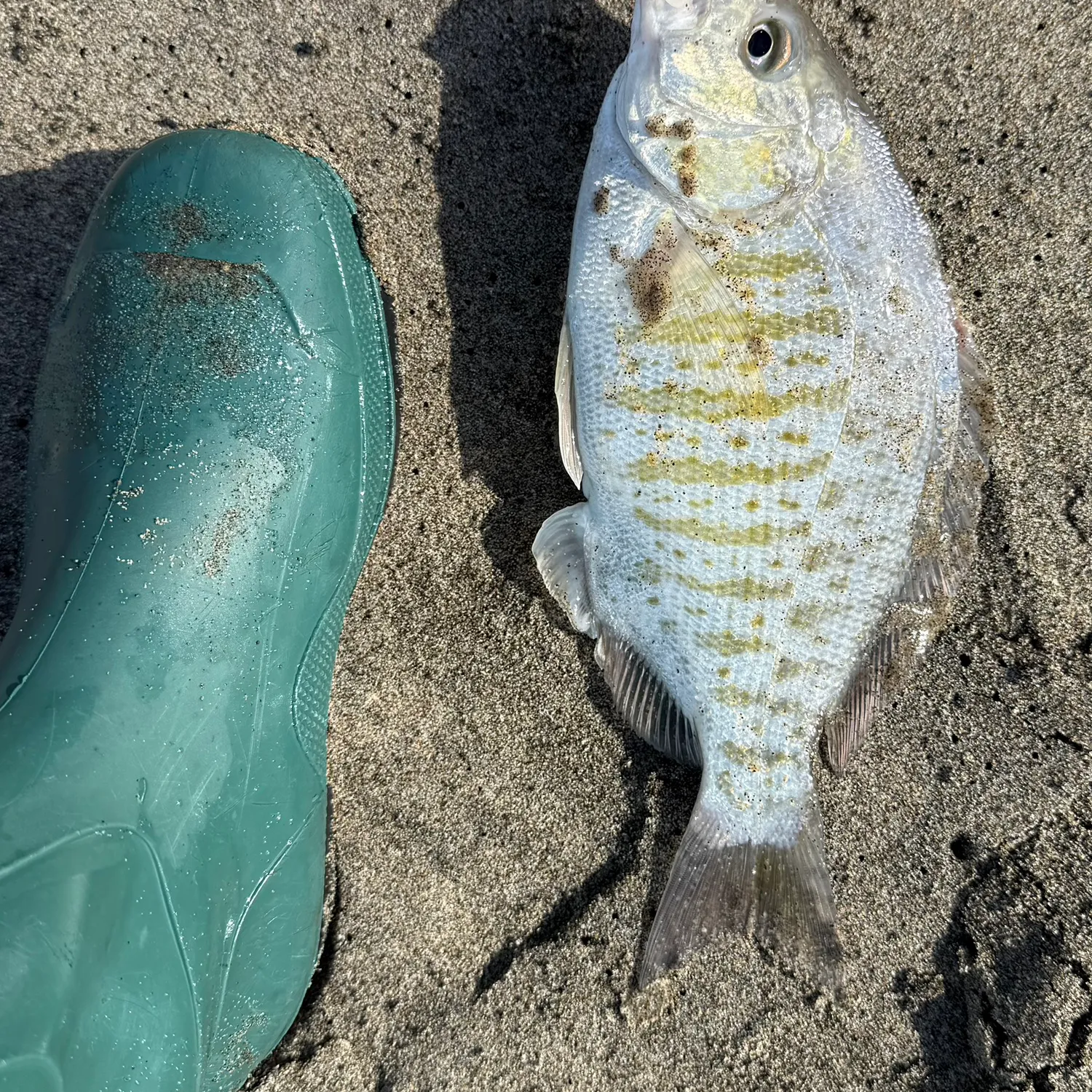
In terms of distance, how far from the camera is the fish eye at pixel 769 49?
1295mm

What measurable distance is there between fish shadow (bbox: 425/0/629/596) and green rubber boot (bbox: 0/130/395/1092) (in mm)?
245

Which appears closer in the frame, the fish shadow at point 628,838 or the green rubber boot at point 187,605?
the green rubber boot at point 187,605

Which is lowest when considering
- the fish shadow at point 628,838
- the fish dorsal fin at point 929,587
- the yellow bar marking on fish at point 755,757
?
the fish shadow at point 628,838

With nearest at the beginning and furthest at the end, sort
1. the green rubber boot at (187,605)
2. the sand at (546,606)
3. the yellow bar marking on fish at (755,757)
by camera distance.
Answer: the green rubber boot at (187,605)
the yellow bar marking on fish at (755,757)
the sand at (546,606)

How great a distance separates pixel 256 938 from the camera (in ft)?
4.49

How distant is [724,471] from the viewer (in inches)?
52.5

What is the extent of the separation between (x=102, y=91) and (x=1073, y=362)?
7.06 ft

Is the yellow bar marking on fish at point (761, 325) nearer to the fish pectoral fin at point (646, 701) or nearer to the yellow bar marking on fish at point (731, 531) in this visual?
the yellow bar marking on fish at point (731, 531)

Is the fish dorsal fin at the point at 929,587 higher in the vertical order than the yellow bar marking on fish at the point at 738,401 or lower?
lower

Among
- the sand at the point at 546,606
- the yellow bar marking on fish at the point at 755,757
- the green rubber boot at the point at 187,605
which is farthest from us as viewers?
the sand at the point at 546,606

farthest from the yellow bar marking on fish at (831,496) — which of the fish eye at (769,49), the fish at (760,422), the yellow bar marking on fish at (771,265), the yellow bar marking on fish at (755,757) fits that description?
the fish eye at (769,49)

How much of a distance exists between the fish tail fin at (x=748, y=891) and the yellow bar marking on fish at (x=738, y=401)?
30.2 inches

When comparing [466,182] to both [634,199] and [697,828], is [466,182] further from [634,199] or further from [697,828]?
[697,828]

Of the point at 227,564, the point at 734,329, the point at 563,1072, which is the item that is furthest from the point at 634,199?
the point at 563,1072
